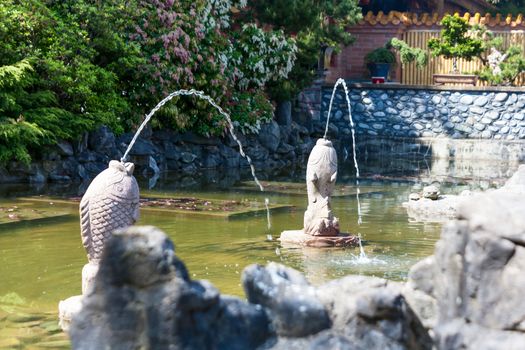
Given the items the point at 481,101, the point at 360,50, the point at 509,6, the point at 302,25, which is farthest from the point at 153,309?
the point at 509,6

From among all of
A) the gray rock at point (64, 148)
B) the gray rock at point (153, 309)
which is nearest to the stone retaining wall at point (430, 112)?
the gray rock at point (64, 148)

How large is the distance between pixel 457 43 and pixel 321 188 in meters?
19.4

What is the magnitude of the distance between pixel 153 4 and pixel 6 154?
6838mm

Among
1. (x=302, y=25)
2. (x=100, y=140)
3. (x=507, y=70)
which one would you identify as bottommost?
(x=100, y=140)

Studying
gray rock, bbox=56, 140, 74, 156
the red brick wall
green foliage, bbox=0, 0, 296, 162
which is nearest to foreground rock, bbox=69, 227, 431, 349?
green foliage, bbox=0, 0, 296, 162

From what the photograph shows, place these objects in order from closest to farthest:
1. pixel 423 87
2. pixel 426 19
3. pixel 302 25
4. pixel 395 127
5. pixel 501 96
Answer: pixel 302 25 → pixel 501 96 → pixel 423 87 → pixel 395 127 → pixel 426 19

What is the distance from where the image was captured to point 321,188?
12953 mm

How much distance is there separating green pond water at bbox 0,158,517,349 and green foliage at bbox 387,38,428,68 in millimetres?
11933

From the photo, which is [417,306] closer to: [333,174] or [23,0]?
[333,174]

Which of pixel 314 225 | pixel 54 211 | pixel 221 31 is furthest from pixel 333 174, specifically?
pixel 221 31

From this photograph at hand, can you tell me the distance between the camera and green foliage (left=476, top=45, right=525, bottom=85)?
101ft

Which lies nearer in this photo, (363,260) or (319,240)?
(363,260)

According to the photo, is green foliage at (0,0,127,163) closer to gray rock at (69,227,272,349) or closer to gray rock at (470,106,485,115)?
gray rock at (470,106,485,115)

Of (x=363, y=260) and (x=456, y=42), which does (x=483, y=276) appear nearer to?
(x=363, y=260)
